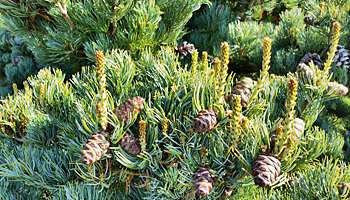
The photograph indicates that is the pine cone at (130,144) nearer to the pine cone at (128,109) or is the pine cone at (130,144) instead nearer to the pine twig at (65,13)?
the pine cone at (128,109)

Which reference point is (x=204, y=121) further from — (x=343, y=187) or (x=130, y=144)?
(x=343, y=187)

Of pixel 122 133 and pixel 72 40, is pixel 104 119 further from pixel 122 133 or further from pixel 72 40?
pixel 72 40

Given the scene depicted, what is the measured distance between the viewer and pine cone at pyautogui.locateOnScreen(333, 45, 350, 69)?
89 centimetres

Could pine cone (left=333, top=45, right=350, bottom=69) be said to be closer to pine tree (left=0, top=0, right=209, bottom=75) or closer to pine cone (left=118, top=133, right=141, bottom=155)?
pine tree (left=0, top=0, right=209, bottom=75)

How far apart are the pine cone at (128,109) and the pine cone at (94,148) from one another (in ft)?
0.13

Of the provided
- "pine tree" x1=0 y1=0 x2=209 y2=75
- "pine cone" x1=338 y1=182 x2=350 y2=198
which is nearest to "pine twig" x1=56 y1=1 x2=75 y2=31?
"pine tree" x1=0 y1=0 x2=209 y2=75

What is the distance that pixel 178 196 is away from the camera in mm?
524

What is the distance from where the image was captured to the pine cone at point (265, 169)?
1.20 ft

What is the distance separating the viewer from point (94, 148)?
408 mm

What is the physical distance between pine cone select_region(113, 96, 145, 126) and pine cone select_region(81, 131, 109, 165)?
4cm

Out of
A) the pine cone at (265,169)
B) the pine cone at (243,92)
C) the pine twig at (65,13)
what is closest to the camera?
the pine cone at (265,169)

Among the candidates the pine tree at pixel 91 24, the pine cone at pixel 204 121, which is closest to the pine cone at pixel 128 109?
the pine cone at pixel 204 121

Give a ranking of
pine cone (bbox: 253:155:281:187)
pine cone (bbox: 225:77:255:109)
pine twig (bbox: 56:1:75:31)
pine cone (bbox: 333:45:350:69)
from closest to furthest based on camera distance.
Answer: pine cone (bbox: 253:155:281:187), pine cone (bbox: 225:77:255:109), pine twig (bbox: 56:1:75:31), pine cone (bbox: 333:45:350:69)

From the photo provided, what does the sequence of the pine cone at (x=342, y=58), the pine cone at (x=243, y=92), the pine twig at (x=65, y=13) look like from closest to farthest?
the pine cone at (x=243, y=92)
the pine twig at (x=65, y=13)
the pine cone at (x=342, y=58)
